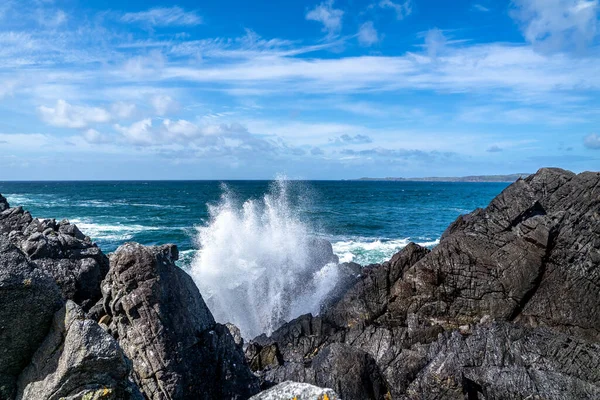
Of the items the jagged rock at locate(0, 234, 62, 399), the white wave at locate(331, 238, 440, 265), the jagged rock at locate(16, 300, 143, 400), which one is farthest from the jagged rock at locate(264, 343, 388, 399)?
the white wave at locate(331, 238, 440, 265)

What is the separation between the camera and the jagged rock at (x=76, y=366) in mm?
5871

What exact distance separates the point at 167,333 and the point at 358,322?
36.7 ft

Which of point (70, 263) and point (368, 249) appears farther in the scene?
point (368, 249)

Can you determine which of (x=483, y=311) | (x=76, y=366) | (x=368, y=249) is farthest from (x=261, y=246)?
(x=76, y=366)

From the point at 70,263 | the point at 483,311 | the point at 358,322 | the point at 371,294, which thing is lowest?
the point at 358,322

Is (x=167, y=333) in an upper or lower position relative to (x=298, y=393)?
lower

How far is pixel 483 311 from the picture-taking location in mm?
17703

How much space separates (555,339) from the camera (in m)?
12.6

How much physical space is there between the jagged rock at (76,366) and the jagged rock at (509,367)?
8.24 m

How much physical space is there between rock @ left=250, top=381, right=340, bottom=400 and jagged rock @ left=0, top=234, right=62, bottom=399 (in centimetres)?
350

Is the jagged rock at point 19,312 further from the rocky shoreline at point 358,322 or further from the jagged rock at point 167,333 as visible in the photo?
the jagged rock at point 167,333

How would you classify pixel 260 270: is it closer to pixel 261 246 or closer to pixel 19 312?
pixel 261 246

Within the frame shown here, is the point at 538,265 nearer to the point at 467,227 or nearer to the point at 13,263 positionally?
the point at 467,227

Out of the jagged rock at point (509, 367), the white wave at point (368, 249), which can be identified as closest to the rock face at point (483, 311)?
the jagged rock at point (509, 367)
